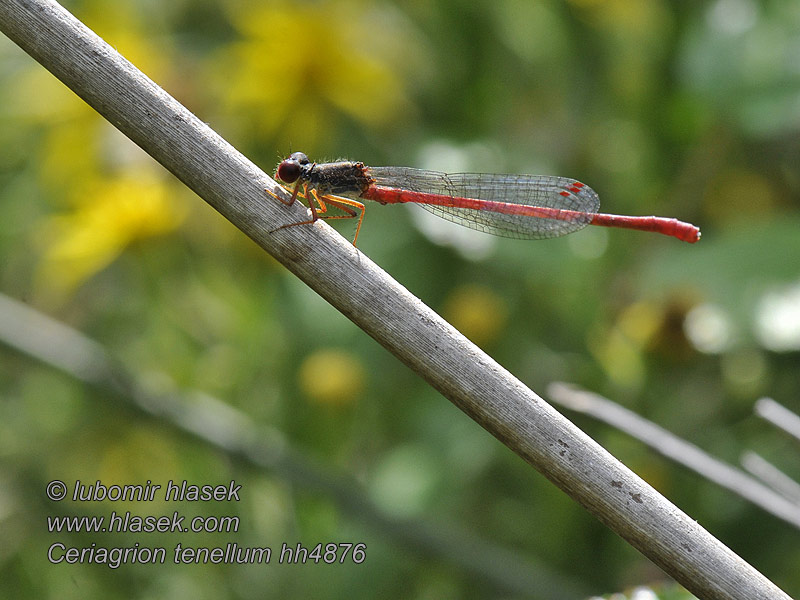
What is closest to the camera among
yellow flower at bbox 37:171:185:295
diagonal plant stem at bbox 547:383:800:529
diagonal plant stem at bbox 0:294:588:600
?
diagonal plant stem at bbox 547:383:800:529

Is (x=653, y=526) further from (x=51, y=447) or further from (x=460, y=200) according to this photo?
(x=51, y=447)

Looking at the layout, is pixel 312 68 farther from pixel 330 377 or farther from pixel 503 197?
pixel 330 377

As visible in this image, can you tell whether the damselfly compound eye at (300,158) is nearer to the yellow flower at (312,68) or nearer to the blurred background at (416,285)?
the blurred background at (416,285)

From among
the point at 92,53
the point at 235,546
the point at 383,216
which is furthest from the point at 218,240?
the point at 92,53

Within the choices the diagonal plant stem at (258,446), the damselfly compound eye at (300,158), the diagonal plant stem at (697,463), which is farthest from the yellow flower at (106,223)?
the diagonal plant stem at (697,463)

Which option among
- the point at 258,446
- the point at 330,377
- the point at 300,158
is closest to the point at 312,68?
the point at 300,158

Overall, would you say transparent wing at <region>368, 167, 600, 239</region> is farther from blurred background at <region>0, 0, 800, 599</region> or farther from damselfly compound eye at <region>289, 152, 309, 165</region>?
damselfly compound eye at <region>289, 152, 309, 165</region>

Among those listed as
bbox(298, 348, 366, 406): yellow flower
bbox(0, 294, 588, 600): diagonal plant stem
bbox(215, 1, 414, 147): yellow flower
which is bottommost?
bbox(0, 294, 588, 600): diagonal plant stem

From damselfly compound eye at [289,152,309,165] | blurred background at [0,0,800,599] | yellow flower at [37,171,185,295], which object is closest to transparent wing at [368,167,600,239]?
blurred background at [0,0,800,599]
